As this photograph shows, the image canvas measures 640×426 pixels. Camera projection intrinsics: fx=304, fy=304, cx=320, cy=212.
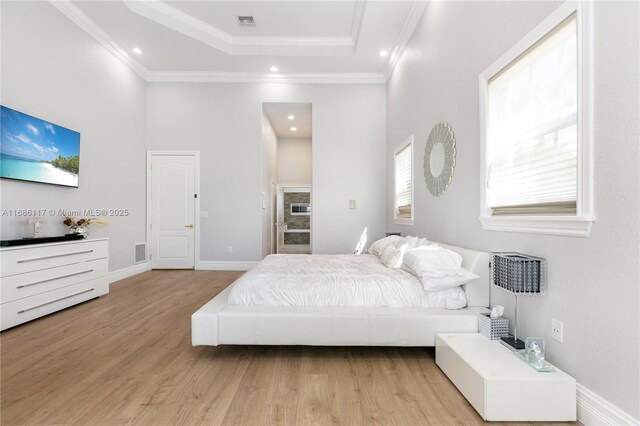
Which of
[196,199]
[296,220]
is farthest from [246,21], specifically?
[296,220]

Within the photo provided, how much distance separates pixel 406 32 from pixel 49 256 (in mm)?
5020

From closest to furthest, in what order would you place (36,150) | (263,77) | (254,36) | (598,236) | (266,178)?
(598,236)
(36,150)
(254,36)
(263,77)
(266,178)

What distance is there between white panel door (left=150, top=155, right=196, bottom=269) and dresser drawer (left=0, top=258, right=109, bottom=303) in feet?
5.55

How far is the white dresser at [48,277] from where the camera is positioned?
2768mm

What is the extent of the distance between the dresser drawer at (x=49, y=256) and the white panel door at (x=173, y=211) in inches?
67.1

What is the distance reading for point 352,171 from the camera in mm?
5645

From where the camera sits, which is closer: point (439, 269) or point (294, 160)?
point (439, 269)

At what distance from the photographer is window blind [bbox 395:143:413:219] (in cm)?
431

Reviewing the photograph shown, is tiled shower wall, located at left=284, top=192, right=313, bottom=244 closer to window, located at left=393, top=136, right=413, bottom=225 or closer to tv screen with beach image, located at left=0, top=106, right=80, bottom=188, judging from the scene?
window, located at left=393, top=136, right=413, bottom=225

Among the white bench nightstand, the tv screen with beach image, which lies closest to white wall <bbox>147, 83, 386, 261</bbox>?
the tv screen with beach image

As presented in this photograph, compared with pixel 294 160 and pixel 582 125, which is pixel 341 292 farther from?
pixel 294 160

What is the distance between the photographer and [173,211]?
223 inches

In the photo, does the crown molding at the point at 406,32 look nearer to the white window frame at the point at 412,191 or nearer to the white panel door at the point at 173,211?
the white window frame at the point at 412,191

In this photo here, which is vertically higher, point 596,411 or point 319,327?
point 319,327
